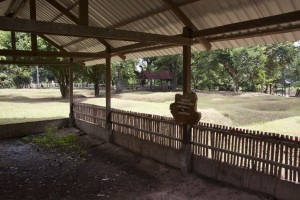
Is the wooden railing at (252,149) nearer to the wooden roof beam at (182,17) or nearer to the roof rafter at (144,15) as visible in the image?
the wooden roof beam at (182,17)

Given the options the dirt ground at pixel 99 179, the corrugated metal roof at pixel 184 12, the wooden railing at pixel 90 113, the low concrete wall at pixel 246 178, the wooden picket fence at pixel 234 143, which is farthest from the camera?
the wooden railing at pixel 90 113

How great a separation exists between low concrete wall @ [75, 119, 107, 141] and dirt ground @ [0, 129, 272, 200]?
164 cm

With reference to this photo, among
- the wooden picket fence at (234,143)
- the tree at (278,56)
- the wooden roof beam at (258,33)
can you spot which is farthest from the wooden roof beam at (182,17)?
the tree at (278,56)

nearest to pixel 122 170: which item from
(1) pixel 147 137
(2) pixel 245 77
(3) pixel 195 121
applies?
(1) pixel 147 137

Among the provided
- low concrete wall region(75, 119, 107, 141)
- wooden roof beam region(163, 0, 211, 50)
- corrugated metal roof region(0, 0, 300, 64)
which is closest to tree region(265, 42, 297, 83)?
corrugated metal roof region(0, 0, 300, 64)

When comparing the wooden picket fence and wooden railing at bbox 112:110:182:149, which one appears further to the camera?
wooden railing at bbox 112:110:182:149

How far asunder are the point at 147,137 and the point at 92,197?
3555 millimetres

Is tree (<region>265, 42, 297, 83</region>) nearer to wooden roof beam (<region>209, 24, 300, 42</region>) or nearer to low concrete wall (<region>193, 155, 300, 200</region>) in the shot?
wooden roof beam (<region>209, 24, 300, 42</region>)

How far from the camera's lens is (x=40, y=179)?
8.73 metres

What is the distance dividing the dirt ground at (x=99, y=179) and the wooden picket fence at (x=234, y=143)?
0.72 meters

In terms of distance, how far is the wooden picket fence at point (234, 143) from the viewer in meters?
6.59

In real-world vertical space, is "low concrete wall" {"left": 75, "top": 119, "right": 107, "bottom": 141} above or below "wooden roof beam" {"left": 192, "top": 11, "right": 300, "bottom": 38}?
below

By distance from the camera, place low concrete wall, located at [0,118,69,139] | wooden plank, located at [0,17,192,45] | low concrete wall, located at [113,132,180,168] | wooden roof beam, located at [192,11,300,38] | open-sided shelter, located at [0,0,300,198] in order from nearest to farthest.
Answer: wooden plank, located at [0,17,192,45] < wooden roof beam, located at [192,11,300,38] < open-sided shelter, located at [0,0,300,198] < low concrete wall, located at [113,132,180,168] < low concrete wall, located at [0,118,69,139]

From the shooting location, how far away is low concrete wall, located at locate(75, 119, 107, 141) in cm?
1351
